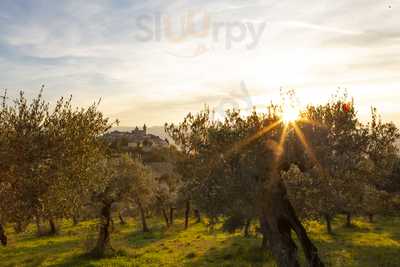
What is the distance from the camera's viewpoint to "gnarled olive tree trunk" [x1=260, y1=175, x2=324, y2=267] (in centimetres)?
2473

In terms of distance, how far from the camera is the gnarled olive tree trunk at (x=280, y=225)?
81.1 ft

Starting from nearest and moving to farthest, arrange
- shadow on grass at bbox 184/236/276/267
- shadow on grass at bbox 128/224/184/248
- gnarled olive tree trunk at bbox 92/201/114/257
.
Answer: shadow on grass at bbox 184/236/276/267, gnarled olive tree trunk at bbox 92/201/114/257, shadow on grass at bbox 128/224/184/248

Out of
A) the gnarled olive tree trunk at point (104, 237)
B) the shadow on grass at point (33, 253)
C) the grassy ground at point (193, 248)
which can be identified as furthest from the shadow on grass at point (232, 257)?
the shadow on grass at point (33, 253)

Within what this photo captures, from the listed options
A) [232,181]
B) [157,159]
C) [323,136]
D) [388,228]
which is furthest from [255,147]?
[157,159]

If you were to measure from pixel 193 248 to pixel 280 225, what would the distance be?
25967 millimetres

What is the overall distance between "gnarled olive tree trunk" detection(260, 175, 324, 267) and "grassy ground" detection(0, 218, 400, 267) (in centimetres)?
651

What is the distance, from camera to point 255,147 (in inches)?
950

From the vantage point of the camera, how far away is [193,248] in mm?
49531

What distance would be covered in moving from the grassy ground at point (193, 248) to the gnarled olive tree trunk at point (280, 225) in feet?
21.4

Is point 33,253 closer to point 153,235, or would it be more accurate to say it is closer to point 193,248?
point 193,248

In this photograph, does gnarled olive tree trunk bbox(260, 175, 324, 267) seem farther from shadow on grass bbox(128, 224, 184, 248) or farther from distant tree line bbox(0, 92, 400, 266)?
shadow on grass bbox(128, 224, 184, 248)

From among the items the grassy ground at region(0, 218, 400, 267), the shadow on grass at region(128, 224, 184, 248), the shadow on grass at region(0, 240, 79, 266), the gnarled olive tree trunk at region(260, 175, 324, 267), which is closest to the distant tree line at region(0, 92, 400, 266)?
the gnarled olive tree trunk at region(260, 175, 324, 267)

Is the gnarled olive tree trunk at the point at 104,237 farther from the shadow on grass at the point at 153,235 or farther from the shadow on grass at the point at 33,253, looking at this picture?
the shadow on grass at the point at 153,235

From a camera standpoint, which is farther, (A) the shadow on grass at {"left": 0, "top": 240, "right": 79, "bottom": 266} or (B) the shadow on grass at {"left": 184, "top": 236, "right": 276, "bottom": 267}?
(A) the shadow on grass at {"left": 0, "top": 240, "right": 79, "bottom": 266}
